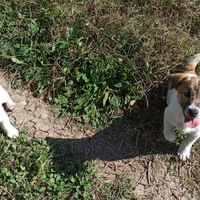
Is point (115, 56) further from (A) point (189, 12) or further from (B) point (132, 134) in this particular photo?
(A) point (189, 12)

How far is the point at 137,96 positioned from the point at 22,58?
71.3 inches

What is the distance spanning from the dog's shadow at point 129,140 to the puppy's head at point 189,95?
0.84 meters

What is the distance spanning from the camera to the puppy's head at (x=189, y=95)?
2529mm

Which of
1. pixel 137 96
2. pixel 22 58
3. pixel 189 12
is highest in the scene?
pixel 189 12

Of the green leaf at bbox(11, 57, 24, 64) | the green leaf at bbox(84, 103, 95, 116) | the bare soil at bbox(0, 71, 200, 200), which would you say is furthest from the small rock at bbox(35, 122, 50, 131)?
the green leaf at bbox(11, 57, 24, 64)

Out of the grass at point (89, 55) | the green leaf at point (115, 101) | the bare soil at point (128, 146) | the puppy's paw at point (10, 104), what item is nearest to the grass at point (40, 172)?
the grass at point (89, 55)

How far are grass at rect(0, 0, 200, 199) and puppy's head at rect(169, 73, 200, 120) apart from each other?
767 mm

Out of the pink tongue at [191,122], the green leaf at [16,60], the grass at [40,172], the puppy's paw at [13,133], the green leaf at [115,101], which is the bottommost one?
the grass at [40,172]

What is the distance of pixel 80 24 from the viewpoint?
147 inches

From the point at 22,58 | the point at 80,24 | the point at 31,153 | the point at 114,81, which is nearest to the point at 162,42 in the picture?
the point at 114,81

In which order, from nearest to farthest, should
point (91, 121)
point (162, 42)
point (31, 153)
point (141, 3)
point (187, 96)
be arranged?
1. point (187, 96)
2. point (31, 153)
3. point (91, 121)
4. point (162, 42)
5. point (141, 3)

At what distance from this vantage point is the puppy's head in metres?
2.53

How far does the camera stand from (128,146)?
3346 millimetres

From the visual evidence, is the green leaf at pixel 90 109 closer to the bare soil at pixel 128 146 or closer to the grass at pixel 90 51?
the grass at pixel 90 51
